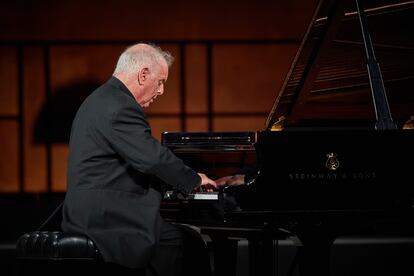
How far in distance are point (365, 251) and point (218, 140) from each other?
253 centimetres

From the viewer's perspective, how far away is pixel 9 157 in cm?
663

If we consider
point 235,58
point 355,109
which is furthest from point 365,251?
point 235,58

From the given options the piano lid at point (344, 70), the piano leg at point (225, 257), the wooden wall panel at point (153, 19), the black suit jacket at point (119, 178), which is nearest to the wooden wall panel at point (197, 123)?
the wooden wall panel at point (153, 19)

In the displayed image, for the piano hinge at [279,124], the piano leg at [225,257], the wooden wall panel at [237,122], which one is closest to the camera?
the piano leg at [225,257]

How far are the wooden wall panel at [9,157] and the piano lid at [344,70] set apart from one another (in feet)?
13.2

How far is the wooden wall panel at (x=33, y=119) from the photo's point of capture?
661 centimetres

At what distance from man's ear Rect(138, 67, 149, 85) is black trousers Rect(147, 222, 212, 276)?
0.50m

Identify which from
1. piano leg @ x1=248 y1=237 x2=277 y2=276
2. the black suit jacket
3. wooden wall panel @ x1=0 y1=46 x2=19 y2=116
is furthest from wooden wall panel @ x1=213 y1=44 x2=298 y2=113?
the black suit jacket

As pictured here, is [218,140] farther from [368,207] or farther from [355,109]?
[355,109]

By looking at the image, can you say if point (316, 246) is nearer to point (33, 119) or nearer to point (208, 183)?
point (208, 183)

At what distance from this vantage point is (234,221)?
2426 mm

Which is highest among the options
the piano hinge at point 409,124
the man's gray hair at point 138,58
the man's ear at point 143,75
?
the man's gray hair at point 138,58

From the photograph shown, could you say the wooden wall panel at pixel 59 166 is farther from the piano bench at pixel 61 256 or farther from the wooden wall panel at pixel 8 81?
the piano bench at pixel 61 256

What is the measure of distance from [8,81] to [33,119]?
0.43 metres
